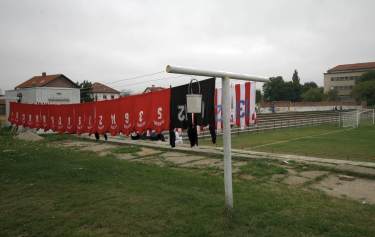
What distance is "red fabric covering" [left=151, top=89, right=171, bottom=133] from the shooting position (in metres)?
5.36

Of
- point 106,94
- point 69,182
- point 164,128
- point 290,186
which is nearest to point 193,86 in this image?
point 164,128

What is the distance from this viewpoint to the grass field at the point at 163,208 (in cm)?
376

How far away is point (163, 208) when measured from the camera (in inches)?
179

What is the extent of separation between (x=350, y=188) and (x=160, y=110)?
3.68 m

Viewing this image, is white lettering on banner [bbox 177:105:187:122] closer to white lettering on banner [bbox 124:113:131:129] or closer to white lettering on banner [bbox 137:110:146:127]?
white lettering on banner [bbox 137:110:146:127]

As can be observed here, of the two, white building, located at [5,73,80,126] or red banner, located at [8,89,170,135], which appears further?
white building, located at [5,73,80,126]

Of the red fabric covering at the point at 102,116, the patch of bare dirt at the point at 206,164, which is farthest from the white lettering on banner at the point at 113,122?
the patch of bare dirt at the point at 206,164

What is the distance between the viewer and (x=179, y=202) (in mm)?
4801

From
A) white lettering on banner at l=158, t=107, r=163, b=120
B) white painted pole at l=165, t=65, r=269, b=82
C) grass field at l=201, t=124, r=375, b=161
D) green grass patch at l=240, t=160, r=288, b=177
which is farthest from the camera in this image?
grass field at l=201, t=124, r=375, b=161

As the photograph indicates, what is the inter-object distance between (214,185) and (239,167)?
81.3 inches

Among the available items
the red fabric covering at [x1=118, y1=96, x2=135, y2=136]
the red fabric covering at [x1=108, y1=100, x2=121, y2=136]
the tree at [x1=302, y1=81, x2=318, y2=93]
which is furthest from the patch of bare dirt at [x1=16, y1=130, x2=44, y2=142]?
the tree at [x1=302, y1=81, x2=318, y2=93]

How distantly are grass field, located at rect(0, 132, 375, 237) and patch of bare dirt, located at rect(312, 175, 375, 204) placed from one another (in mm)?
411

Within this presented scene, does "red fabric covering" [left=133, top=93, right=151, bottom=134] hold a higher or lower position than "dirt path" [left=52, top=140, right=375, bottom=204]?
higher

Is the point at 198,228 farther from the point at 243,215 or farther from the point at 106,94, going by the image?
the point at 106,94
